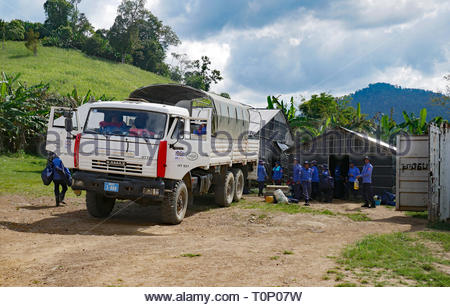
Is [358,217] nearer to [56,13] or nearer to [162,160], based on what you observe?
[162,160]

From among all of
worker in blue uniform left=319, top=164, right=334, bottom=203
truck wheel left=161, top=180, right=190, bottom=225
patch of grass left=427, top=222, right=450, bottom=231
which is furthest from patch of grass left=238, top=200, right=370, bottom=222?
truck wheel left=161, top=180, right=190, bottom=225

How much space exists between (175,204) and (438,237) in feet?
18.5

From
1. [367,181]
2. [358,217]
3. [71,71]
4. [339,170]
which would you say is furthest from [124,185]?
[71,71]

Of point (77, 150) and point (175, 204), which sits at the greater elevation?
point (77, 150)

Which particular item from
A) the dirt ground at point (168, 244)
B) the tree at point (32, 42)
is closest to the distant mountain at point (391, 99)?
the tree at point (32, 42)

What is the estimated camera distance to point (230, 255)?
6.96 m

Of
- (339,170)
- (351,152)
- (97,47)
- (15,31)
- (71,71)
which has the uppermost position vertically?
(15,31)

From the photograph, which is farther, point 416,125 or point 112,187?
point 416,125

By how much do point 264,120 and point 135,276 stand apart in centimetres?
1944

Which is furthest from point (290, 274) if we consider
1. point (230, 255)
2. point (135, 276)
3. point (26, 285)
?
point (26, 285)

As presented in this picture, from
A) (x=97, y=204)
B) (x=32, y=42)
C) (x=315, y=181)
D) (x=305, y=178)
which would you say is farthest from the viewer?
(x=32, y=42)

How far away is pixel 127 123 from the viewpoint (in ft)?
32.0

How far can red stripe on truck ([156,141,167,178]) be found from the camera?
945 centimetres

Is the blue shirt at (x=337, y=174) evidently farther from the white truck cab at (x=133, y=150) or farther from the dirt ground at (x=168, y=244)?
the white truck cab at (x=133, y=150)
